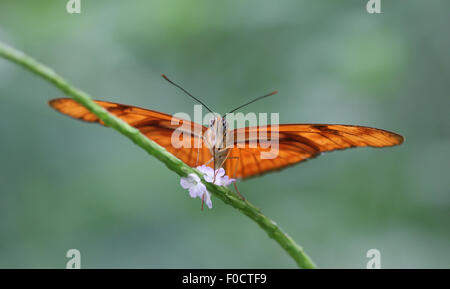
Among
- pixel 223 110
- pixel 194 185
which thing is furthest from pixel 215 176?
pixel 223 110

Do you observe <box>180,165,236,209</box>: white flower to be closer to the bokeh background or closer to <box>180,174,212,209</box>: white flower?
<box>180,174,212,209</box>: white flower

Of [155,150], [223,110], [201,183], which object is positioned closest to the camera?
[155,150]

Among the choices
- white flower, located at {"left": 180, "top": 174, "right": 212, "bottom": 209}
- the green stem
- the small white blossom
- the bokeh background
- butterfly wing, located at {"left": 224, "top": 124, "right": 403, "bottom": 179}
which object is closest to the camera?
the green stem

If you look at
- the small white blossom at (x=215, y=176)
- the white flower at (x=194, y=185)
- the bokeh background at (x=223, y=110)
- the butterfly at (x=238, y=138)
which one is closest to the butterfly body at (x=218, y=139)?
the butterfly at (x=238, y=138)

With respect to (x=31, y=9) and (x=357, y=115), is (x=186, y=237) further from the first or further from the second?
(x=31, y=9)

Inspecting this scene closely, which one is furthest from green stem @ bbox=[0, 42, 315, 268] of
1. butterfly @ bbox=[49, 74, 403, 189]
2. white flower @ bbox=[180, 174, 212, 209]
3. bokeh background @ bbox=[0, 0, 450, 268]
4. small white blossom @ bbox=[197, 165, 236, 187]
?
bokeh background @ bbox=[0, 0, 450, 268]

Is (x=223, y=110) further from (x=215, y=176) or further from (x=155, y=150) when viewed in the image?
(x=155, y=150)

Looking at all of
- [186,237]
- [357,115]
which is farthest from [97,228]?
[357,115]
